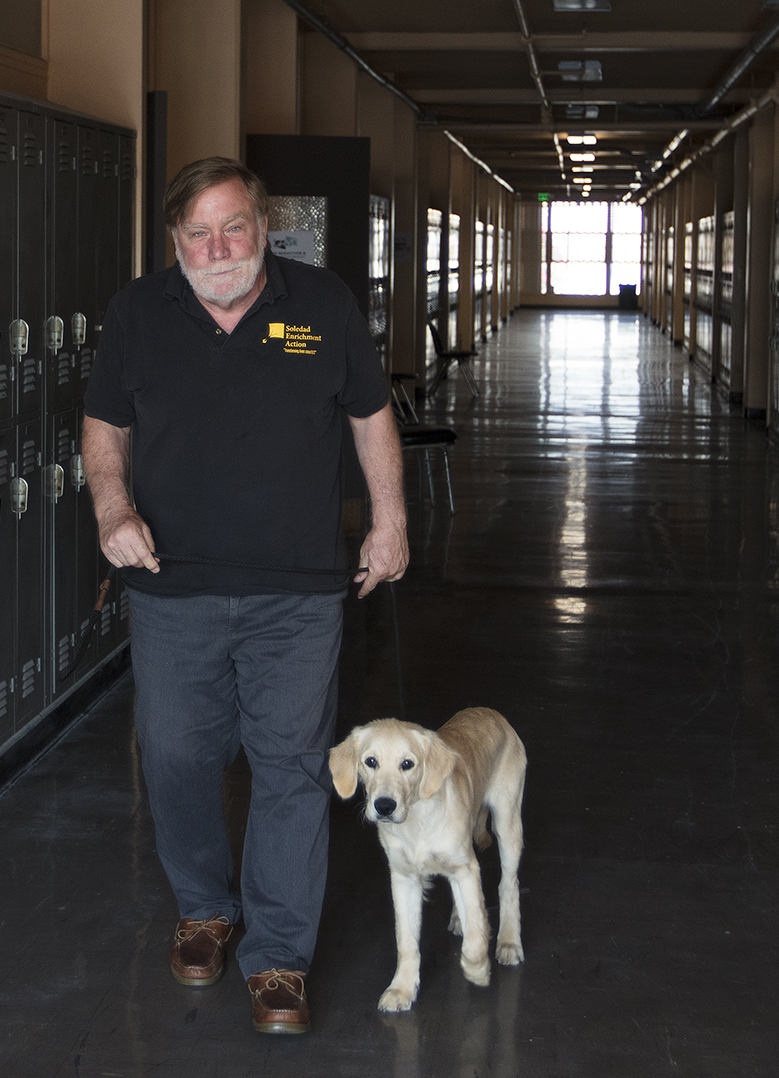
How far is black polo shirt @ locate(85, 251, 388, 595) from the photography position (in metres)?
2.35

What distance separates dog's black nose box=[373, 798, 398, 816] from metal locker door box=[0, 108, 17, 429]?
6.06ft

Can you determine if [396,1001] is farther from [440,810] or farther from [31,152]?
[31,152]

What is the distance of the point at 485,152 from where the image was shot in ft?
68.1

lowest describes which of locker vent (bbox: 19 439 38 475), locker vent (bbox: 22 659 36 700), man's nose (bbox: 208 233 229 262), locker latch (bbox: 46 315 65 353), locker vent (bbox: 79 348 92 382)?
locker vent (bbox: 22 659 36 700)

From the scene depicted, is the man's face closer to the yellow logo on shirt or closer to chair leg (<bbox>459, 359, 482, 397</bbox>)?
the yellow logo on shirt

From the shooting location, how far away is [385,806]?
7.33 ft

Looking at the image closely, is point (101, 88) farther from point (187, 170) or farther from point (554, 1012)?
point (554, 1012)

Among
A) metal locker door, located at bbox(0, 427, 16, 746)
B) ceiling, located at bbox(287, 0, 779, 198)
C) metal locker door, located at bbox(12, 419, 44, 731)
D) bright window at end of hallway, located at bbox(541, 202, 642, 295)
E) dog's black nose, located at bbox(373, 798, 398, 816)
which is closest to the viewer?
dog's black nose, located at bbox(373, 798, 398, 816)

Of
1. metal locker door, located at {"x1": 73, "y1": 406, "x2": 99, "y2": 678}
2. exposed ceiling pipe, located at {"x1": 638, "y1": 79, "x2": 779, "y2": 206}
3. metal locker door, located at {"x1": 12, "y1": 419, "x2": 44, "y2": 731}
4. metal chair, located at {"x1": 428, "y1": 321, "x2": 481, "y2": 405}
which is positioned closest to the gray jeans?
metal locker door, located at {"x1": 12, "y1": 419, "x2": 44, "y2": 731}

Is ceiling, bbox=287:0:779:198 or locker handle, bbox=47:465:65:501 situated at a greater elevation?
ceiling, bbox=287:0:779:198

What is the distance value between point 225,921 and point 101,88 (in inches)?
126

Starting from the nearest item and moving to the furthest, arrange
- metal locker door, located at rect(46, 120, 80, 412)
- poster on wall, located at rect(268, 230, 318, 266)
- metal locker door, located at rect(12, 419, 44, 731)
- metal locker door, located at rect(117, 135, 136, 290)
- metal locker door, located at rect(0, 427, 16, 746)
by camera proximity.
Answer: metal locker door, located at rect(0, 427, 16, 746), metal locker door, located at rect(12, 419, 44, 731), metal locker door, located at rect(46, 120, 80, 412), metal locker door, located at rect(117, 135, 136, 290), poster on wall, located at rect(268, 230, 318, 266)

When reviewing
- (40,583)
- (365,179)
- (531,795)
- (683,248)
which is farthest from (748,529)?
(683,248)

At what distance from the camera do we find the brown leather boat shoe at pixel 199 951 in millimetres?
2531
